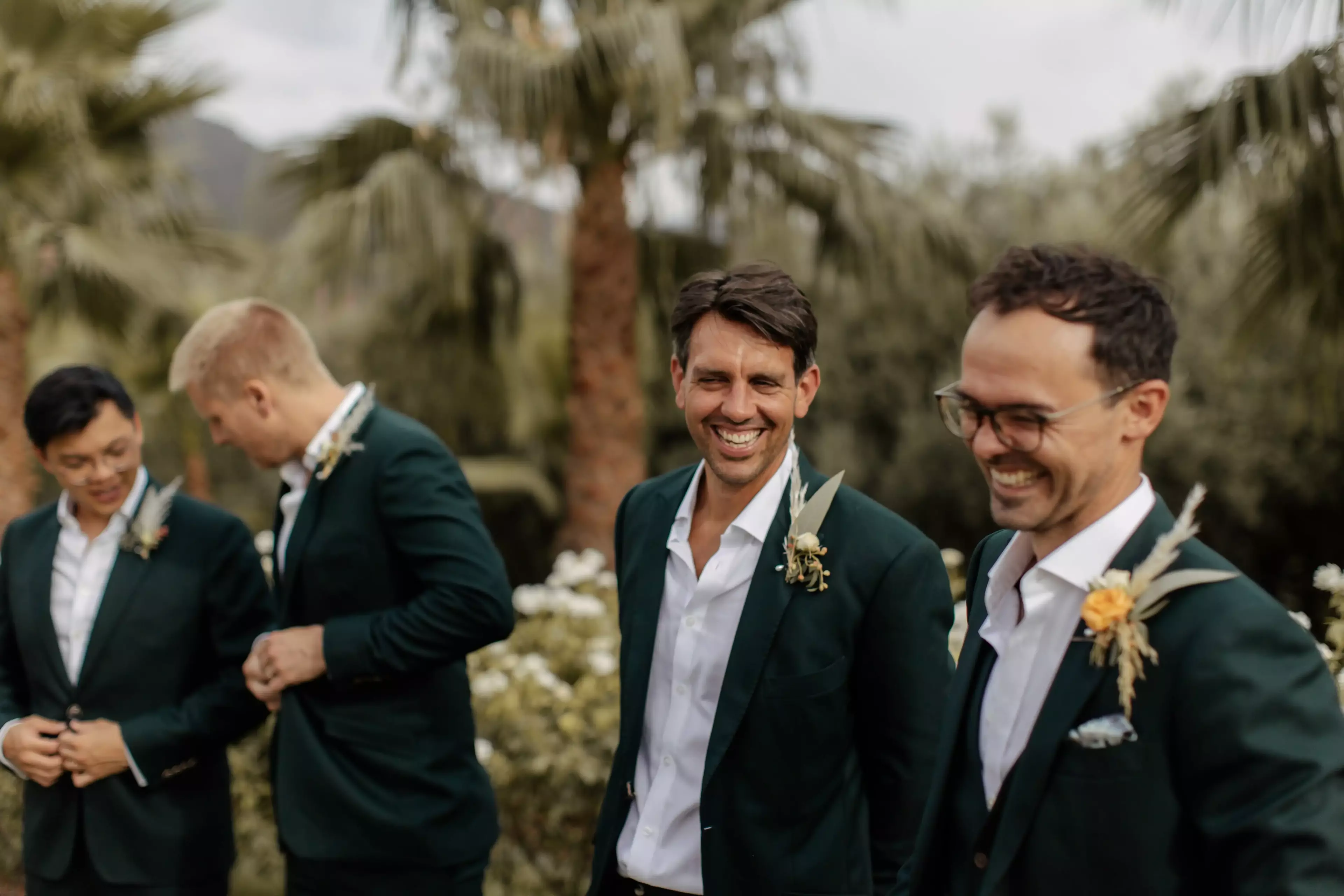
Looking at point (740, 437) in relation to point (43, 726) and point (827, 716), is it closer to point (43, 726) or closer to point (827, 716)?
point (827, 716)

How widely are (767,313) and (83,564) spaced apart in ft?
6.51

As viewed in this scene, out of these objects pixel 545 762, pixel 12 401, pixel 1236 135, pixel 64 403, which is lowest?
pixel 545 762

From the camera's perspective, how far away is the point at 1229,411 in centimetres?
1169

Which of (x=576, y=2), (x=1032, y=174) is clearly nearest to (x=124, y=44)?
(x=576, y=2)

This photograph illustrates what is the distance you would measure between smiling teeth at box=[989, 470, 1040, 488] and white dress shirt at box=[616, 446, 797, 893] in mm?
697

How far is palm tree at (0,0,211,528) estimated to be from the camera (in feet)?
23.3

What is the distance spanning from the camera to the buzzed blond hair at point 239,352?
2.74 meters

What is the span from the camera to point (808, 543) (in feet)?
7.04

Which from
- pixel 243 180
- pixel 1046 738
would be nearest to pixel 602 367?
pixel 243 180

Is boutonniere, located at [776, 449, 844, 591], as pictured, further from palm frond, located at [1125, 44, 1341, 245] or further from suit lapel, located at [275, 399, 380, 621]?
palm frond, located at [1125, 44, 1341, 245]

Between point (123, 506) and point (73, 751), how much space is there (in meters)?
0.63

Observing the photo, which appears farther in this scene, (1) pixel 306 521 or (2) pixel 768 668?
(1) pixel 306 521

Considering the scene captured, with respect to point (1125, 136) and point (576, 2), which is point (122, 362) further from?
point (1125, 136)

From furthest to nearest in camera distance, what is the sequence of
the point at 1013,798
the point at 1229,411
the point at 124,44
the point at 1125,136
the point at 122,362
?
1. the point at 1229,411
2. the point at 122,362
3. the point at 124,44
4. the point at 1125,136
5. the point at 1013,798
